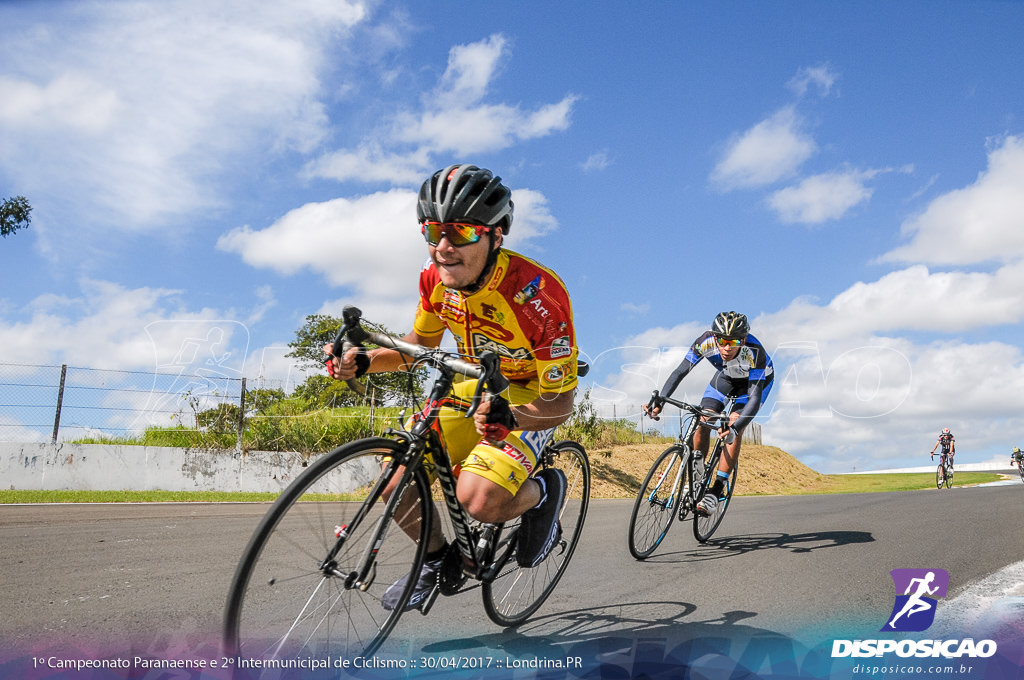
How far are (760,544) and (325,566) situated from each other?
17.0 ft

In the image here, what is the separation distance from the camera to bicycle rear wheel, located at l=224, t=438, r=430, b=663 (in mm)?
2455

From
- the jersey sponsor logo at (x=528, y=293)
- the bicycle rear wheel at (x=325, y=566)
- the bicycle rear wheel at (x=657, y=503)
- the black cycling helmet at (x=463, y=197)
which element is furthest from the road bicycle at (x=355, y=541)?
the bicycle rear wheel at (x=657, y=503)

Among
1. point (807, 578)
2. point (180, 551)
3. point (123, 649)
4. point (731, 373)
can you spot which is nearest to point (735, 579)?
point (807, 578)

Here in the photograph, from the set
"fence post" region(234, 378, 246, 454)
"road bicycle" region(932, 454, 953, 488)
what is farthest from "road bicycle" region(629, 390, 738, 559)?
"road bicycle" region(932, 454, 953, 488)

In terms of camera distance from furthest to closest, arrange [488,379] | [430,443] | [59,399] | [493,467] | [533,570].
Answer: [59,399]
[533,570]
[493,467]
[430,443]
[488,379]

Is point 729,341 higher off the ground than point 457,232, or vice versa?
point 729,341

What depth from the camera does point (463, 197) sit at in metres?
3.33

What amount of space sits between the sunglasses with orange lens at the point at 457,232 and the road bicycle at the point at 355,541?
58cm

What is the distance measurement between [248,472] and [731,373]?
44.3 feet

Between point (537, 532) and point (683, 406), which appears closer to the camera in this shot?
point (537, 532)

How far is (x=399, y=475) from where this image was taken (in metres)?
2.99

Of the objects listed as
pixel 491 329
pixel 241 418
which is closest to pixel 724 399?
pixel 491 329

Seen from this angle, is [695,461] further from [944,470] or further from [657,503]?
[944,470]

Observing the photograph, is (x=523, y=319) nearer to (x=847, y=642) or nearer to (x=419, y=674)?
(x=419, y=674)
